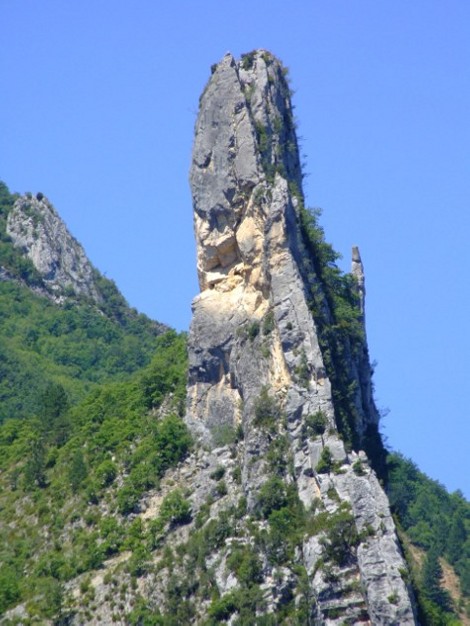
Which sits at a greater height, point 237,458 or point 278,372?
point 278,372

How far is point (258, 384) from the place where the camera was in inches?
3049

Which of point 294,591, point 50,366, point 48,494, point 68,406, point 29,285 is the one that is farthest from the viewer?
point 29,285

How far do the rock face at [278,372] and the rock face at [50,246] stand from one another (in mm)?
45376

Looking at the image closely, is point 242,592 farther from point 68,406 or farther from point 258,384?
point 68,406

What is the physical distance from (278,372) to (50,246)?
59744 millimetres

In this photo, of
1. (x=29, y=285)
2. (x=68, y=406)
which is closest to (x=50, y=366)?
(x=29, y=285)

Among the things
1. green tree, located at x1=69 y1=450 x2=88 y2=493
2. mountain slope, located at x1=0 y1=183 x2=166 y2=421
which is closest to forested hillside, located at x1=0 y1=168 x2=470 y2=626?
green tree, located at x1=69 y1=450 x2=88 y2=493

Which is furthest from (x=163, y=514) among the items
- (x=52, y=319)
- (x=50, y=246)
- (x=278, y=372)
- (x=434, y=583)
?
(x=50, y=246)

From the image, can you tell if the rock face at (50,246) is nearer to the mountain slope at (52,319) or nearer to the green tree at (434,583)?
the mountain slope at (52,319)

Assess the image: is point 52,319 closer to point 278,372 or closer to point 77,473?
point 77,473

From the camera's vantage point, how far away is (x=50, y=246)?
135m

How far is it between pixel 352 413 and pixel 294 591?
1252 cm

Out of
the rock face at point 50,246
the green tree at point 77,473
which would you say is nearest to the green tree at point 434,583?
the green tree at point 77,473

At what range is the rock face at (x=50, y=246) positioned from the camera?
437 feet
